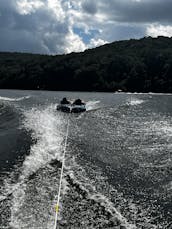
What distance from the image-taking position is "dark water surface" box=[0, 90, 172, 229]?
12719 mm

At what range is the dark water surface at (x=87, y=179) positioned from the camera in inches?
501

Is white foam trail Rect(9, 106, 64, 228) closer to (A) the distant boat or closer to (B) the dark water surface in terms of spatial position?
(B) the dark water surface

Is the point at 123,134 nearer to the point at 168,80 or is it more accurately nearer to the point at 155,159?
the point at 155,159

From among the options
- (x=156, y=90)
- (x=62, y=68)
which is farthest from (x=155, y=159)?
(x=62, y=68)

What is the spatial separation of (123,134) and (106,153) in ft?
25.7

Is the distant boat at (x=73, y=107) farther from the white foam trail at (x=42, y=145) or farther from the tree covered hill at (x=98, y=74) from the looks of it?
the tree covered hill at (x=98, y=74)

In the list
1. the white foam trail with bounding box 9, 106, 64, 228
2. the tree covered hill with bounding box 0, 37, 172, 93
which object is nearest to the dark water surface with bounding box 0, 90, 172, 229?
the white foam trail with bounding box 9, 106, 64, 228

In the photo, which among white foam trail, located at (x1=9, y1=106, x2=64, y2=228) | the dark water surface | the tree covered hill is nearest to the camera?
the dark water surface

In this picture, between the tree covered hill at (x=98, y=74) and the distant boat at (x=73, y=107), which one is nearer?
the distant boat at (x=73, y=107)

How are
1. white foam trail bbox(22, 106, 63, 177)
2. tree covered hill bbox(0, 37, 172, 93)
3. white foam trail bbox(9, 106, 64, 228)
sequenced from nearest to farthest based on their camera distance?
white foam trail bbox(9, 106, 64, 228), white foam trail bbox(22, 106, 63, 177), tree covered hill bbox(0, 37, 172, 93)

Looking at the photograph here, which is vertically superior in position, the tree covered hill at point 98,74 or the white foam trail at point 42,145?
the tree covered hill at point 98,74

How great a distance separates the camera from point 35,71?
167 m

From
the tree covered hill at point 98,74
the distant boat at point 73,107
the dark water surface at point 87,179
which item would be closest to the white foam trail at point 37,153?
the dark water surface at point 87,179

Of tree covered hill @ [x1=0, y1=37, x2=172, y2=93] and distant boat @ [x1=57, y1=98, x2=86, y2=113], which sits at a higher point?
tree covered hill @ [x1=0, y1=37, x2=172, y2=93]
